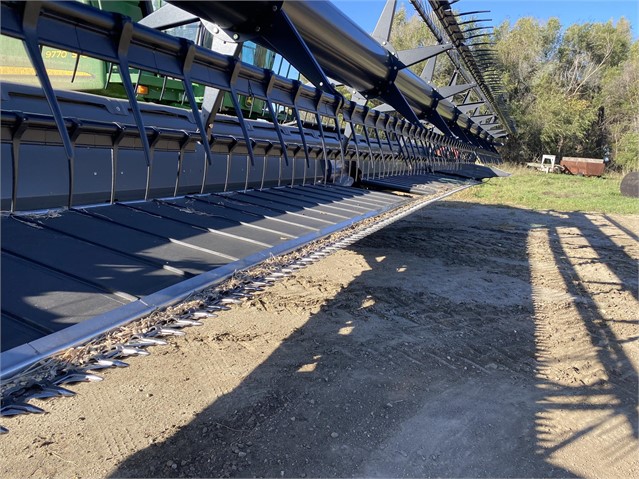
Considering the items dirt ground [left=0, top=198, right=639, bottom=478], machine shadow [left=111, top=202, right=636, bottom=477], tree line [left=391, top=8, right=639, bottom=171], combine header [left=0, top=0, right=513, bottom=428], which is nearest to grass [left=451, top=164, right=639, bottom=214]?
dirt ground [left=0, top=198, right=639, bottom=478]

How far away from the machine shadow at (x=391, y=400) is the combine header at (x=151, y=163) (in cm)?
103

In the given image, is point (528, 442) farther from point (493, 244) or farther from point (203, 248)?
point (493, 244)

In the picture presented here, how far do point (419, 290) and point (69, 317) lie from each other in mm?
4243

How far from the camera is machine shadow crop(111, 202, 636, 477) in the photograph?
231cm

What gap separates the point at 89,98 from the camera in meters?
2.88

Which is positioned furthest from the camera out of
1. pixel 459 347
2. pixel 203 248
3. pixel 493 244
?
pixel 493 244

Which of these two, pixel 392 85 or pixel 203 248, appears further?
pixel 392 85

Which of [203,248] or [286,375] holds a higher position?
[203,248]

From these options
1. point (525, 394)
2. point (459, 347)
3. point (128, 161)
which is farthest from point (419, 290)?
point (128, 161)

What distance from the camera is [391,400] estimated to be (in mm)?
2859

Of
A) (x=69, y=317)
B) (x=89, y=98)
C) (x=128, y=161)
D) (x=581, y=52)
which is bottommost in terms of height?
(x=69, y=317)

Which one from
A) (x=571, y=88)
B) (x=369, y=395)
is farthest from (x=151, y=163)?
(x=571, y=88)

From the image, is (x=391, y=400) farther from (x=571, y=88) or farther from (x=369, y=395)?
(x=571, y=88)

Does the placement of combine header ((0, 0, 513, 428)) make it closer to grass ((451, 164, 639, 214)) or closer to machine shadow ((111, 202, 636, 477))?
machine shadow ((111, 202, 636, 477))
